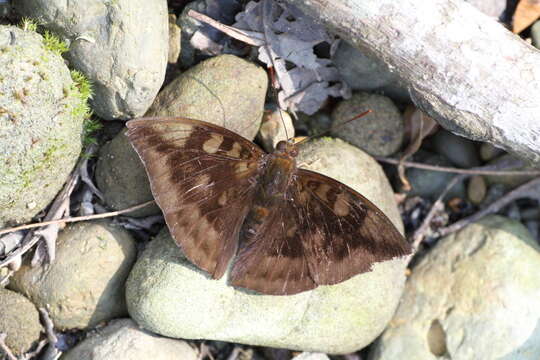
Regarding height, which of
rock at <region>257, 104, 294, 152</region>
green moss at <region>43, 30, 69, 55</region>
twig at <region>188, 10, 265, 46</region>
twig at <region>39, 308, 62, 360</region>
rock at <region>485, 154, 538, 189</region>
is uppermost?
green moss at <region>43, 30, 69, 55</region>

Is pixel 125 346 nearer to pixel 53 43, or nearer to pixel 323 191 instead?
pixel 323 191

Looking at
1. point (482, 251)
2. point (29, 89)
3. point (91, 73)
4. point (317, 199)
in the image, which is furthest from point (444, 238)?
point (29, 89)

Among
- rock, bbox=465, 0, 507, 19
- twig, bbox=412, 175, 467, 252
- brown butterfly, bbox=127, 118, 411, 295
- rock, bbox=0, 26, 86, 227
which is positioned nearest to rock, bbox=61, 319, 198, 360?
brown butterfly, bbox=127, 118, 411, 295

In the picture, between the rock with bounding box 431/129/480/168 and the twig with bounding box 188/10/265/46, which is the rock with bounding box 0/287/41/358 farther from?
the rock with bounding box 431/129/480/168

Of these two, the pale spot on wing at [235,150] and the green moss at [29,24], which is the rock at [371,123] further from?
the green moss at [29,24]

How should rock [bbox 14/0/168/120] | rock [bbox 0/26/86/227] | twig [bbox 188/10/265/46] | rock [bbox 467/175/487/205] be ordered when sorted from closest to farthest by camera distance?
rock [bbox 0/26/86/227], rock [bbox 14/0/168/120], twig [bbox 188/10/265/46], rock [bbox 467/175/487/205]

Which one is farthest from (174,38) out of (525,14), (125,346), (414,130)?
(525,14)
